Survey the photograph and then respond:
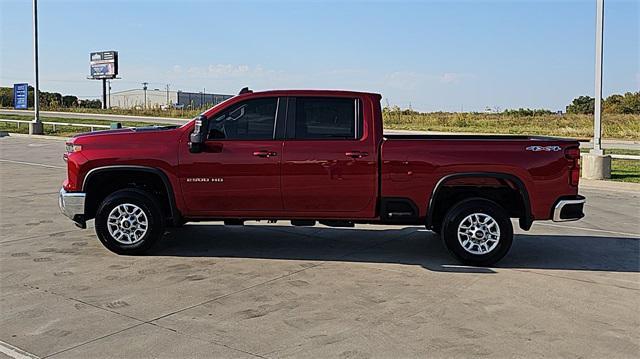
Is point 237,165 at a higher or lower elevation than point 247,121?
lower

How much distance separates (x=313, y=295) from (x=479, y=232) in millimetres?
2240

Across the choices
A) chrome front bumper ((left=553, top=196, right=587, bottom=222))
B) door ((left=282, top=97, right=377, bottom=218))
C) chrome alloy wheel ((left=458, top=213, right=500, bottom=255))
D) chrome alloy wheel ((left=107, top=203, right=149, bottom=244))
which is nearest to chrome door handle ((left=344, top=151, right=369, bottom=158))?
door ((left=282, top=97, right=377, bottom=218))

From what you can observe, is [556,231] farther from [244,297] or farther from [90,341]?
[90,341]

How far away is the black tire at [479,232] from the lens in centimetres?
732

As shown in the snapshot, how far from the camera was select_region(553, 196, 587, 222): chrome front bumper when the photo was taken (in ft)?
24.0

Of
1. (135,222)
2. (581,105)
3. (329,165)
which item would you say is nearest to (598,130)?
(329,165)

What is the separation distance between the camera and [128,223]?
766cm

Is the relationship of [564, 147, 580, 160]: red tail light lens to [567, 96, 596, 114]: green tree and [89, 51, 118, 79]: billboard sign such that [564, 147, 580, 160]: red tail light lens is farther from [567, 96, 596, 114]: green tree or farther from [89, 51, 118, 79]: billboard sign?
[567, 96, 596, 114]: green tree

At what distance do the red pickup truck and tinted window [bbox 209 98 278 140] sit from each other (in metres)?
0.01

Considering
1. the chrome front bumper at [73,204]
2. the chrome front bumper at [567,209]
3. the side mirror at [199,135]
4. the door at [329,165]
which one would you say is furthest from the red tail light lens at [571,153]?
the chrome front bumper at [73,204]

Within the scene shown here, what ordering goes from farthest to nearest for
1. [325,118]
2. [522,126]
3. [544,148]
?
[522,126], [325,118], [544,148]

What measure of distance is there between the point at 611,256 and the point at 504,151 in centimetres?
210

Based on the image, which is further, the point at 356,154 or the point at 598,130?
the point at 598,130

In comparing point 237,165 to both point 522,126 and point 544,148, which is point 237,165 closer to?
point 544,148
